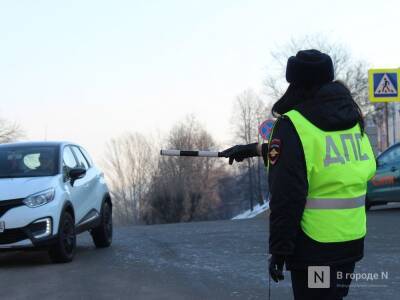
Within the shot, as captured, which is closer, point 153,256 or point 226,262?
point 226,262

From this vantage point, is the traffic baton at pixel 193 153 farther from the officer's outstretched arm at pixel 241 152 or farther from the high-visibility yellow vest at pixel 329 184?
the high-visibility yellow vest at pixel 329 184

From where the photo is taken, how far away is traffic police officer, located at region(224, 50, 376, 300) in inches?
132

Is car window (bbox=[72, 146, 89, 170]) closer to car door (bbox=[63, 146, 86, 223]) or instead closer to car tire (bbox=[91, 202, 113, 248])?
car door (bbox=[63, 146, 86, 223])

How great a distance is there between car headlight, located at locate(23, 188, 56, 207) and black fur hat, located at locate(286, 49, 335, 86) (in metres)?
5.88

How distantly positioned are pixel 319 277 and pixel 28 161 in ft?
23.2

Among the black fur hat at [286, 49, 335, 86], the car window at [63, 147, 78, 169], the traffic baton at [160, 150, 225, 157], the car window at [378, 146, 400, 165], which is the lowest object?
the car window at [378, 146, 400, 165]

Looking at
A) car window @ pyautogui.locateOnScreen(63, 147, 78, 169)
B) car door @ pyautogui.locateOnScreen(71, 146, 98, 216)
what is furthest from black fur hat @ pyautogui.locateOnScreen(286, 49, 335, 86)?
car door @ pyautogui.locateOnScreen(71, 146, 98, 216)

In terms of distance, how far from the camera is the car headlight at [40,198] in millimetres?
8852

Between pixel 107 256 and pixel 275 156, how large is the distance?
6.92 meters

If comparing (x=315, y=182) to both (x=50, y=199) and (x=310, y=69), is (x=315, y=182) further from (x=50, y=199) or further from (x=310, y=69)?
(x=50, y=199)

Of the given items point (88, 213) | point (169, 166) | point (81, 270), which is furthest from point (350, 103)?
point (169, 166)

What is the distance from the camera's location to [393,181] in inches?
668

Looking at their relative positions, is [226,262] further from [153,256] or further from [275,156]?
[275,156]

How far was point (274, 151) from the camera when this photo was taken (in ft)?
11.2
